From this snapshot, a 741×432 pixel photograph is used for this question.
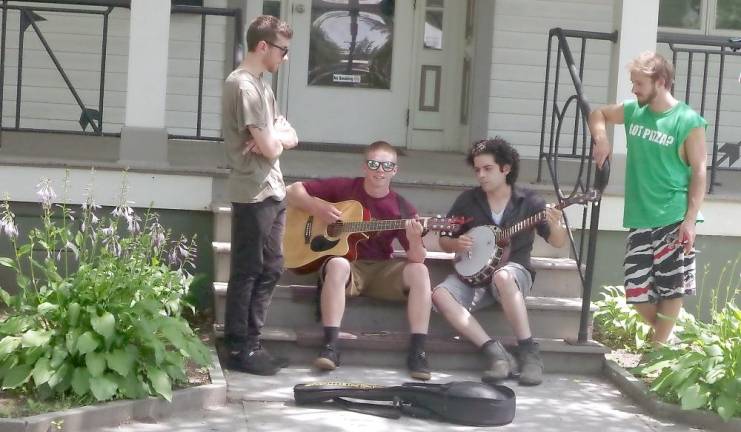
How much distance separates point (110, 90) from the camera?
983cm

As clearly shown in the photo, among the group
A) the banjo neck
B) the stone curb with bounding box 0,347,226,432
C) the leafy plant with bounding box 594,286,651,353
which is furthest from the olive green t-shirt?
the leafy plant with bounding box 594,286,651,353

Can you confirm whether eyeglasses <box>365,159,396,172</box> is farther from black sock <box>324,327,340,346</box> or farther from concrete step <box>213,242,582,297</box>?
black sock <box>324,327,340,346</box>

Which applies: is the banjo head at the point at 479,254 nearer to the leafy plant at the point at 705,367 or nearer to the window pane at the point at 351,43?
the leafy plant at the point at 705,367

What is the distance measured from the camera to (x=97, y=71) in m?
9.80

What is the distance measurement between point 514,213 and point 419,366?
983mm

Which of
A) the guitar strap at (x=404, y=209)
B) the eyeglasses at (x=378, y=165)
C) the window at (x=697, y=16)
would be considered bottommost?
the guitar strap at (x=404, y=209)

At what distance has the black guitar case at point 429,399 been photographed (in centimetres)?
552

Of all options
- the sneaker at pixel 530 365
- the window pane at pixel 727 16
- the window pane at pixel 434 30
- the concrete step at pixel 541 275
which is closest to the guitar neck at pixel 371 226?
the concrete step at pixel 541 275

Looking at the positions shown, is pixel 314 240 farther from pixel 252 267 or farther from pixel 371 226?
pixel 252 267

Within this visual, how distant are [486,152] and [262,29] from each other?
141cm

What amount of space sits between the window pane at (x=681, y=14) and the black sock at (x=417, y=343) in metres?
5.18

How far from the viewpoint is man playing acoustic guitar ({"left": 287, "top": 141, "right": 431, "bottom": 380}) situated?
6.25 meters

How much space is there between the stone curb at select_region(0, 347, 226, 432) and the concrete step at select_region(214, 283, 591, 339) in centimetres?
80

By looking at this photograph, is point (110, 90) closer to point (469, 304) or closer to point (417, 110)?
point (417, 110)
